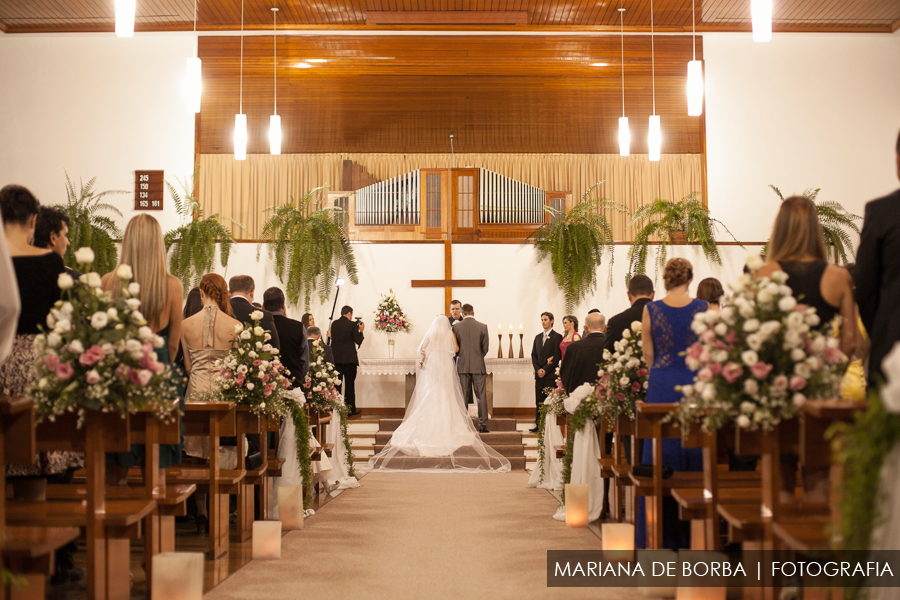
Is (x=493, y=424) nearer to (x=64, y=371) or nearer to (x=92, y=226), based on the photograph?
(x=92, y=226)

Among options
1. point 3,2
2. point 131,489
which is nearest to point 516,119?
point 3,2

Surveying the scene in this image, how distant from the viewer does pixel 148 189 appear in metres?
11.3

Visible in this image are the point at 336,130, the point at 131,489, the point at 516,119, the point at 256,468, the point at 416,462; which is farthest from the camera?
the point at 336,130

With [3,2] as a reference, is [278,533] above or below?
below

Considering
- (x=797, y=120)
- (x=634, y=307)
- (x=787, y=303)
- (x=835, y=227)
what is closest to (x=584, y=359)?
(x=634, y=307)

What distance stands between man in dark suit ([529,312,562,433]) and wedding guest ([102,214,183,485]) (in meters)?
6.60

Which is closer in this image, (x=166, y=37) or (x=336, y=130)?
(x=166, y=37)

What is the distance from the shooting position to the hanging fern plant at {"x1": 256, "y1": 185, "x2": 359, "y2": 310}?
11234 mm

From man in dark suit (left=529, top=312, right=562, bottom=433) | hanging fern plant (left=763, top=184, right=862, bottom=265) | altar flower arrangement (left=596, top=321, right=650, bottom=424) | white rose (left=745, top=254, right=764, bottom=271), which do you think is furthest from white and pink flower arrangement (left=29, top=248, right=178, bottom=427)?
hanging fern plant (left=763, top=184, right=862, bottom=265)

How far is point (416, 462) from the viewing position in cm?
916

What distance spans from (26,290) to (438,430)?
631cm

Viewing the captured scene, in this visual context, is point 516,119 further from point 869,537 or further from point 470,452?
point 869,537

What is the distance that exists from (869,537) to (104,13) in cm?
1153

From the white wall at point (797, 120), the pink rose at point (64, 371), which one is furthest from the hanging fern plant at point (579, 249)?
the pink rose at point (64, 371)
